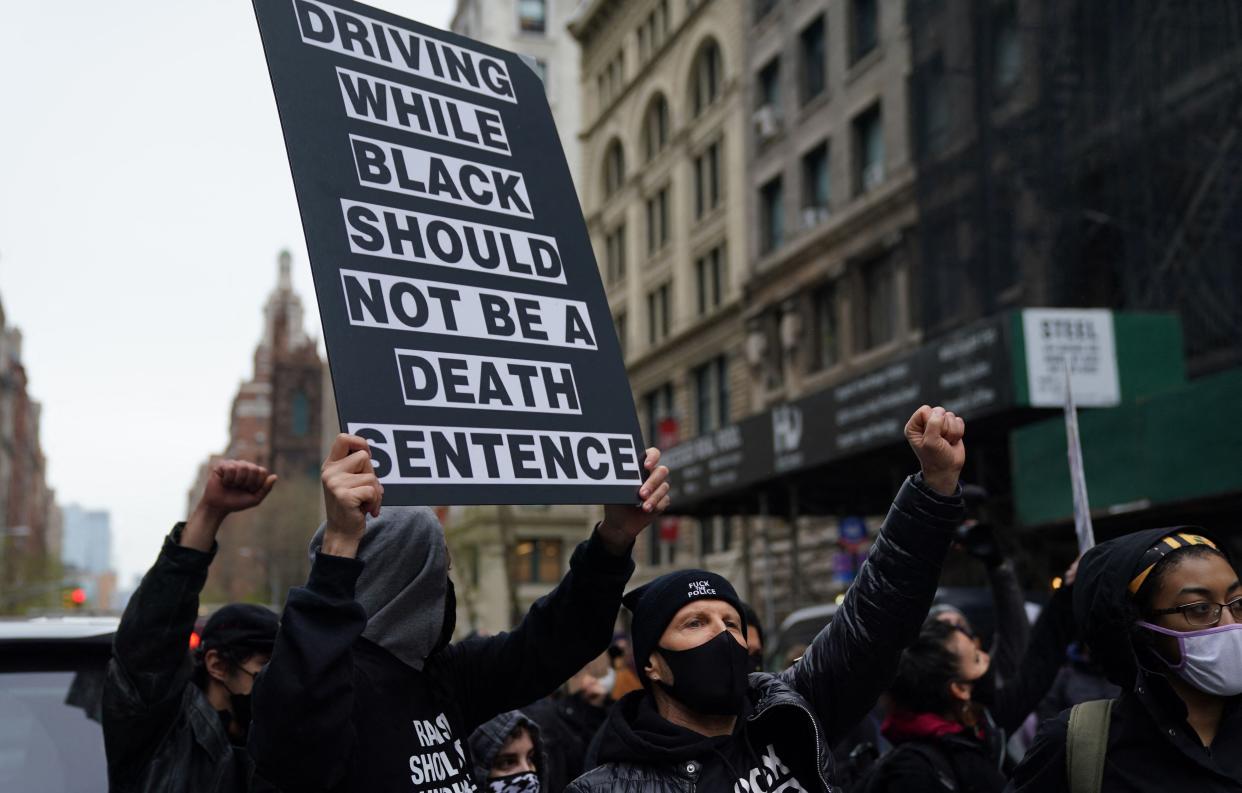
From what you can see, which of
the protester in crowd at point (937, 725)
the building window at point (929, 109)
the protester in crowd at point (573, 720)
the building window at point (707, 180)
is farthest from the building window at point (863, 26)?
the protester in crowd at point (937, 725)

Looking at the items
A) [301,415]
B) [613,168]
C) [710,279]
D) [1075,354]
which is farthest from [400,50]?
[301,415]

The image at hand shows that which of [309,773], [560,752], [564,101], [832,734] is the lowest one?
[560,752]

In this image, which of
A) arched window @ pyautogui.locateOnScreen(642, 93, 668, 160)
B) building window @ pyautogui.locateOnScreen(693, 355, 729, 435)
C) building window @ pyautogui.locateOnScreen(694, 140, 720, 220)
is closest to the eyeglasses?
building window @ pyautogui.locateOnScreen(693, 355, 729, 435)

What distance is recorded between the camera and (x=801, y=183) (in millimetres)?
31938

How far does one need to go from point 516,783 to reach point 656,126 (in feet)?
129

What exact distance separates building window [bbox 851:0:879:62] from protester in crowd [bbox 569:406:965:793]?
89.5 feet

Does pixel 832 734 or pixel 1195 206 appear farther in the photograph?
pixel 1195 206

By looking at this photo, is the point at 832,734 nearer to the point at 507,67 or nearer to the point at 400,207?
the point at 400,207

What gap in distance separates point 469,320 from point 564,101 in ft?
209

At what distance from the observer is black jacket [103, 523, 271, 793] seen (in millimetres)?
3584

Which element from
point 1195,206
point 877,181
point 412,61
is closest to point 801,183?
point 877,181

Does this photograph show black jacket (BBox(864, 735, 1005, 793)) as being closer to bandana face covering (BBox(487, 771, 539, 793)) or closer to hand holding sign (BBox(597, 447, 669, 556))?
bandana face covering (BBox(487, 771, 539, 793))

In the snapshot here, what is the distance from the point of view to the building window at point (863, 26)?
29.3m

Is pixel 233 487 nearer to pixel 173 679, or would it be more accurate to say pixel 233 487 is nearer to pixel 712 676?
pixel 173 679
